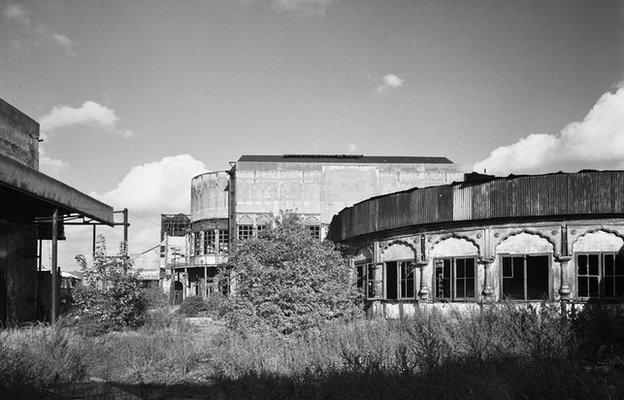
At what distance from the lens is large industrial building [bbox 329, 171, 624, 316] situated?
17875mm

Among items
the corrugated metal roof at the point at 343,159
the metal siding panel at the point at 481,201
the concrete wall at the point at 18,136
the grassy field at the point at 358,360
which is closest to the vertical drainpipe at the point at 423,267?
the metal siding panel at the point at 481,201

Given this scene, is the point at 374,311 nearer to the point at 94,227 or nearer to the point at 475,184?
the point at 475,184

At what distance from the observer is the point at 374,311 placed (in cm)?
2273

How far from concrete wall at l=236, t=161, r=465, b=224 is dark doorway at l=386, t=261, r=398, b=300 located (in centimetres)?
1831

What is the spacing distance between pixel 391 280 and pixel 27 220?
1400cm

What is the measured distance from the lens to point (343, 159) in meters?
47.7

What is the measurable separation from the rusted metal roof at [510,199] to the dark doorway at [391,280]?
5.02ft

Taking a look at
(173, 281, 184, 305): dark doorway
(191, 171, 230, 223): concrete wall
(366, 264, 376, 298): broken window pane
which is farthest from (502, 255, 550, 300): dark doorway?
(173, 281, 184, 305): dark doorway

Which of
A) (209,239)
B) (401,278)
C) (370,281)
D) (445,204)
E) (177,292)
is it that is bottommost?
(177,292)

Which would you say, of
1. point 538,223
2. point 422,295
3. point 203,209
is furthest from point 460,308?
point 203,209

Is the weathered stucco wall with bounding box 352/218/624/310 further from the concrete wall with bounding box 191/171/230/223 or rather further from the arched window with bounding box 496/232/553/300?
the concrete wall with bounding box 191/171/230/223

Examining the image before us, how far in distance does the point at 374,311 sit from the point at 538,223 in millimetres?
7268

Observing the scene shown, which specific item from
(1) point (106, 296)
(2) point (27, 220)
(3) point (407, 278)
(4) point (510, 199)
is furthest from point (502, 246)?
(2) point (27, 220)

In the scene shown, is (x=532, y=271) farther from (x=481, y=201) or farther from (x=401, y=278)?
(x=401, y=278)
